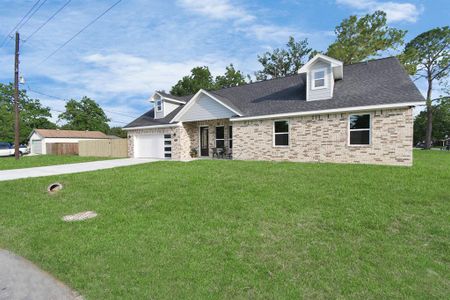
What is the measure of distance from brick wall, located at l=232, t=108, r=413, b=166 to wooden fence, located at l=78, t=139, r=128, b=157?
10826 millimetres

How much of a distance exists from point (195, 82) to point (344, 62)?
909 inches

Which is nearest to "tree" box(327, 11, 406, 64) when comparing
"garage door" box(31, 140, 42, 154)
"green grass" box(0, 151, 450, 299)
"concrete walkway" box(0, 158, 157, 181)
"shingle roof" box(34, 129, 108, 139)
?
"green grass" box(0, 151, 450, 299)

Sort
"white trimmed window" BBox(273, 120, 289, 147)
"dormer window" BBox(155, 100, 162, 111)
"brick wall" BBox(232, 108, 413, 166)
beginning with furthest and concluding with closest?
"dormer window" BBox(155, 100, 162, 111) < "white trimmed window" BBox(273, 120, 289, 147) < "brick wall" BBox(232, 108, 413, 166)

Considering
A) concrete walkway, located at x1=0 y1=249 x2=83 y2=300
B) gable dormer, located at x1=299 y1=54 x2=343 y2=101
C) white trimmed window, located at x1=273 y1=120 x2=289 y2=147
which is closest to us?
concrete walkway, located at x1=0 y1=249 x2=83 y2=300

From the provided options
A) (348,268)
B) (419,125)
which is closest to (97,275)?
(348,268)

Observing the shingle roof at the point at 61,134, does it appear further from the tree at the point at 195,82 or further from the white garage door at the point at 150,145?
the white garage door at the point at 150,145

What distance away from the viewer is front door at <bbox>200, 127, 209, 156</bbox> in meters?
17.4

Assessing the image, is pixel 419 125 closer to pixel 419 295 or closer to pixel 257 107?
pixel 257 107

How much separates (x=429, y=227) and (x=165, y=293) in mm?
4594

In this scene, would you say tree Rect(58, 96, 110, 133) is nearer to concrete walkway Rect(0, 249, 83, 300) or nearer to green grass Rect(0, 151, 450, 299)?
green grass Rect(0, 151, 450, 299)

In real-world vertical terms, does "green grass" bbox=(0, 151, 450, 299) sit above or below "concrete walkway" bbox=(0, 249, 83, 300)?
above

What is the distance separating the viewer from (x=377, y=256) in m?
3.43

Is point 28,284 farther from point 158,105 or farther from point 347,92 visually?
point 158,105

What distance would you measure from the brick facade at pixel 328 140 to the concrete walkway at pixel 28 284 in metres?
11.2
